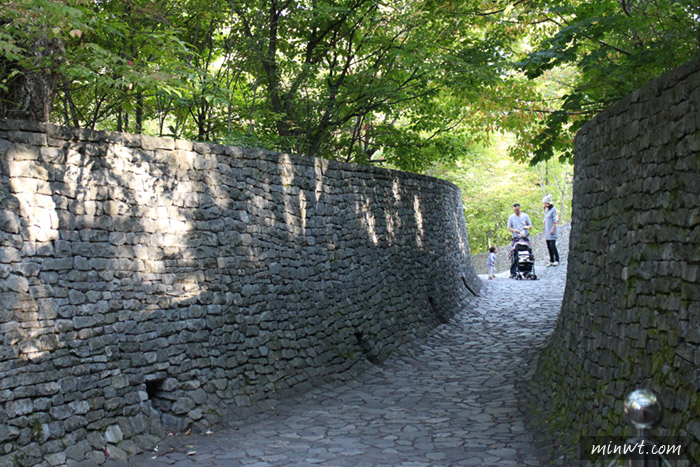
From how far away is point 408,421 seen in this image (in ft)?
23.4

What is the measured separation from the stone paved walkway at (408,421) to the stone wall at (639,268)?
0.77m

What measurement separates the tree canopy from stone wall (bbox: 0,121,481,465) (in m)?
1.13

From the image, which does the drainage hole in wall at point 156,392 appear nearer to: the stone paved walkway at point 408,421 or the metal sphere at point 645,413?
the stone paved walkway at point 408,421

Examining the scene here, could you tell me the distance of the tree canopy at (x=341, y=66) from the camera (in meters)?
7.12

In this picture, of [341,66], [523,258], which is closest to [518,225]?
[523,258]

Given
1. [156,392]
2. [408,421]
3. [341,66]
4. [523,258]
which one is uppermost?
[341,66]

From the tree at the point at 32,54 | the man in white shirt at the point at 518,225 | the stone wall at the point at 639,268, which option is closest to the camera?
the stone wall at the point at 639,268

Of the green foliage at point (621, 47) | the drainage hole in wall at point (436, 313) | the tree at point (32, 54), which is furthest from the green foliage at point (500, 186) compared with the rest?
the tree at point (32, 54)

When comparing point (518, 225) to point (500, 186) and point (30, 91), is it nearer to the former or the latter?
point (30, 91)

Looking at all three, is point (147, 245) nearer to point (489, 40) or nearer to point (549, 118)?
point (549, 118)

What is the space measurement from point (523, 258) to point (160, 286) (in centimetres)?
1322

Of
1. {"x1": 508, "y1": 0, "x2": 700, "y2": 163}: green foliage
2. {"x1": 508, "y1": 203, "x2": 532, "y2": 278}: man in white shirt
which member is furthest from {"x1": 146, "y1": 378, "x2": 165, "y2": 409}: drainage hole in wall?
{"x1": 508, "y1": 203, "x2": 532, "y2": 278}: man in white shirt

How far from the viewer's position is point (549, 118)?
8742 mm

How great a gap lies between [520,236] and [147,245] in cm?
1281
